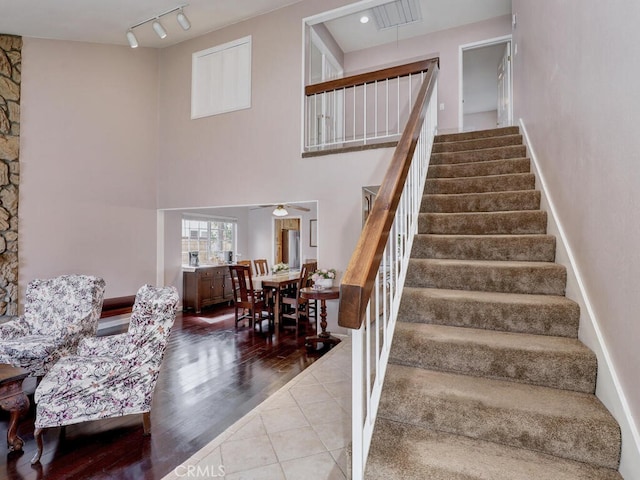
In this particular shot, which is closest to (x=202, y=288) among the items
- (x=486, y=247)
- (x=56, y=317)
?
(x=56, y=317)

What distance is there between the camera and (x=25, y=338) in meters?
2.93

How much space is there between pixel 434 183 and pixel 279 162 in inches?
100

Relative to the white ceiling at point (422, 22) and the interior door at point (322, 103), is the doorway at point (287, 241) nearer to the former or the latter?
the interior door at point (322, 103)

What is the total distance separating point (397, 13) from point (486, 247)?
475 cm

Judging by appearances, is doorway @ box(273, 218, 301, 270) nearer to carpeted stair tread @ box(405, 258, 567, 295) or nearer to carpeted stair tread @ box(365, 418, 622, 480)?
carpeted stair tread @ box(405, 258, 567, 295)

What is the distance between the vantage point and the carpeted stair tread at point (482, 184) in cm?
265

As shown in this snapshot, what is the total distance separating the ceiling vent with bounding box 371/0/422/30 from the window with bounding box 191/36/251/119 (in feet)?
7.04

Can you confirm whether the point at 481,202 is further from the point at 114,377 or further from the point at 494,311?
the point at 114,377

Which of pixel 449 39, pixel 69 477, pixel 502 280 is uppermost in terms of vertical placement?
pixel 449 39

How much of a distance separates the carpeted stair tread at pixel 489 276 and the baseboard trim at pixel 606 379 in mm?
97

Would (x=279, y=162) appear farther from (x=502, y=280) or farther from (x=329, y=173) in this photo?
(x=502, y=280)

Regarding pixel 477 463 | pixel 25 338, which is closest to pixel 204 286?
pixel 25 338

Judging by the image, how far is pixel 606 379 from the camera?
1.32m

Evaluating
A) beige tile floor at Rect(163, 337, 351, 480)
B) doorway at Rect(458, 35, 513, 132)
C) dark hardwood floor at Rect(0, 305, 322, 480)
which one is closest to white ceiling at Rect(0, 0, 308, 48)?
doorway at Rect(458, 35, 513, 132)
